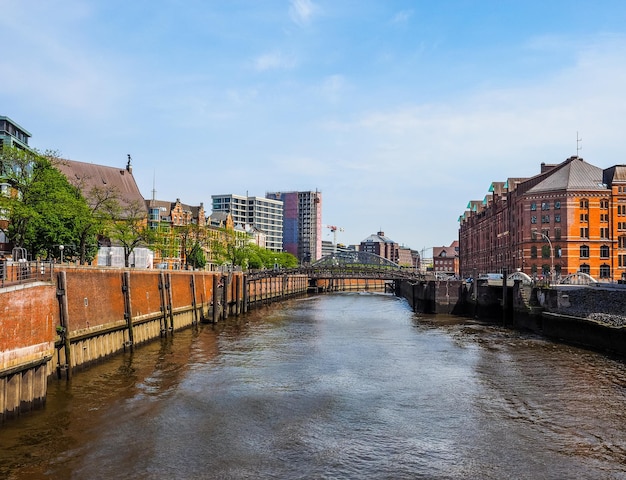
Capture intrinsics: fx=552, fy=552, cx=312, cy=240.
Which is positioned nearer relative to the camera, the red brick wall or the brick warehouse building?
the red brick wall

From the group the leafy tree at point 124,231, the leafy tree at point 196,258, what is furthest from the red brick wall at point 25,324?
the leafy tree at point 196,258

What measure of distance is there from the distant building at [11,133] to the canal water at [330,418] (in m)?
68.0

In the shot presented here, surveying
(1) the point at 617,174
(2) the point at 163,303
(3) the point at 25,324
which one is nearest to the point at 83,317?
(3) the point at 25,324

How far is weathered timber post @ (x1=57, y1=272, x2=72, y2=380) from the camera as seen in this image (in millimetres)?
30250

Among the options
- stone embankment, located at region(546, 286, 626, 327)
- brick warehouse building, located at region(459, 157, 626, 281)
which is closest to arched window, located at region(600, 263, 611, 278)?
brick warehouse building, located at region(459, 157, 626, 281)

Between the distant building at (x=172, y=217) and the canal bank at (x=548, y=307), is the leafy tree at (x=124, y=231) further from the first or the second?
the canal bank at (x=548, y=307)

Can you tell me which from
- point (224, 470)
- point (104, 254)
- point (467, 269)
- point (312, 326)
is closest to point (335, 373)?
point (224, 470)

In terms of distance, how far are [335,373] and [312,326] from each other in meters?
27.8

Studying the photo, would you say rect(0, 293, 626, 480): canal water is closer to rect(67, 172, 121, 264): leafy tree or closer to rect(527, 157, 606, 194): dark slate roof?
rect(67, 172, 121, 264): leafy tree

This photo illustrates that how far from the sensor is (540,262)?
291 ft

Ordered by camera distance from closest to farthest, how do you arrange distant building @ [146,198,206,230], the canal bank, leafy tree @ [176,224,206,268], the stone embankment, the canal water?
the canal water → the canal bank → the stone embankment → leafy tree @ [176,224,206,268] → distant building @ [146,198,206,230]

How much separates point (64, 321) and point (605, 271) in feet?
262

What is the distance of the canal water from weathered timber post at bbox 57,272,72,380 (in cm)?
97

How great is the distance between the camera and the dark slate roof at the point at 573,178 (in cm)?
8494
